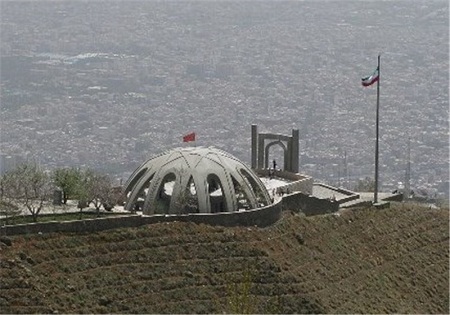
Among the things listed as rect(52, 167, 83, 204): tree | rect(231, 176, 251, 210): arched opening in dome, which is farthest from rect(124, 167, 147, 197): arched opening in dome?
rect(231, 176, 251, 210): arched opening in dome

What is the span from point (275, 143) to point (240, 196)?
13789mm

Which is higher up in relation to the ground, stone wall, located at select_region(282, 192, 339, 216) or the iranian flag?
the iranian flag

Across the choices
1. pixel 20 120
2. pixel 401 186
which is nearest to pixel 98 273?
pixel 401 186

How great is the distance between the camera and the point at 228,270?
58.4 meters

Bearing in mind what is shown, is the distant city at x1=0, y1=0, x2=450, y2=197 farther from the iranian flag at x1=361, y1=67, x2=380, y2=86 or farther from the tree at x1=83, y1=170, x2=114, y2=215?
the tree at x1=83, y1=170, x2=114, y2=215

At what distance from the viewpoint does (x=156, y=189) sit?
63344 millimetres

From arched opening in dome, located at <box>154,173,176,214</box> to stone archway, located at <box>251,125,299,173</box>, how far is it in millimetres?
12913

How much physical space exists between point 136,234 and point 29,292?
740cm

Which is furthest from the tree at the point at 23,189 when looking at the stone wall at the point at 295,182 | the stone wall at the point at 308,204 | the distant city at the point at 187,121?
the distant city at the point at 187,121

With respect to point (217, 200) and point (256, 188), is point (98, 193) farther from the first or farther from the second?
point (256, 188)

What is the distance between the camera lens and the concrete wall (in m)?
57.1

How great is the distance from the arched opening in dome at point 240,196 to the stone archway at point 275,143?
1192 centimetres

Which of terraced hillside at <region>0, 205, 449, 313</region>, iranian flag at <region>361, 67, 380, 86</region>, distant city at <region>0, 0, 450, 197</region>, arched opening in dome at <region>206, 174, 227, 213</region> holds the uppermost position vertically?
iranian flag at <region>361, 67, 380, 86</region>

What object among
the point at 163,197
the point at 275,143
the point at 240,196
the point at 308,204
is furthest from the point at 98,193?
the point at 275,143
